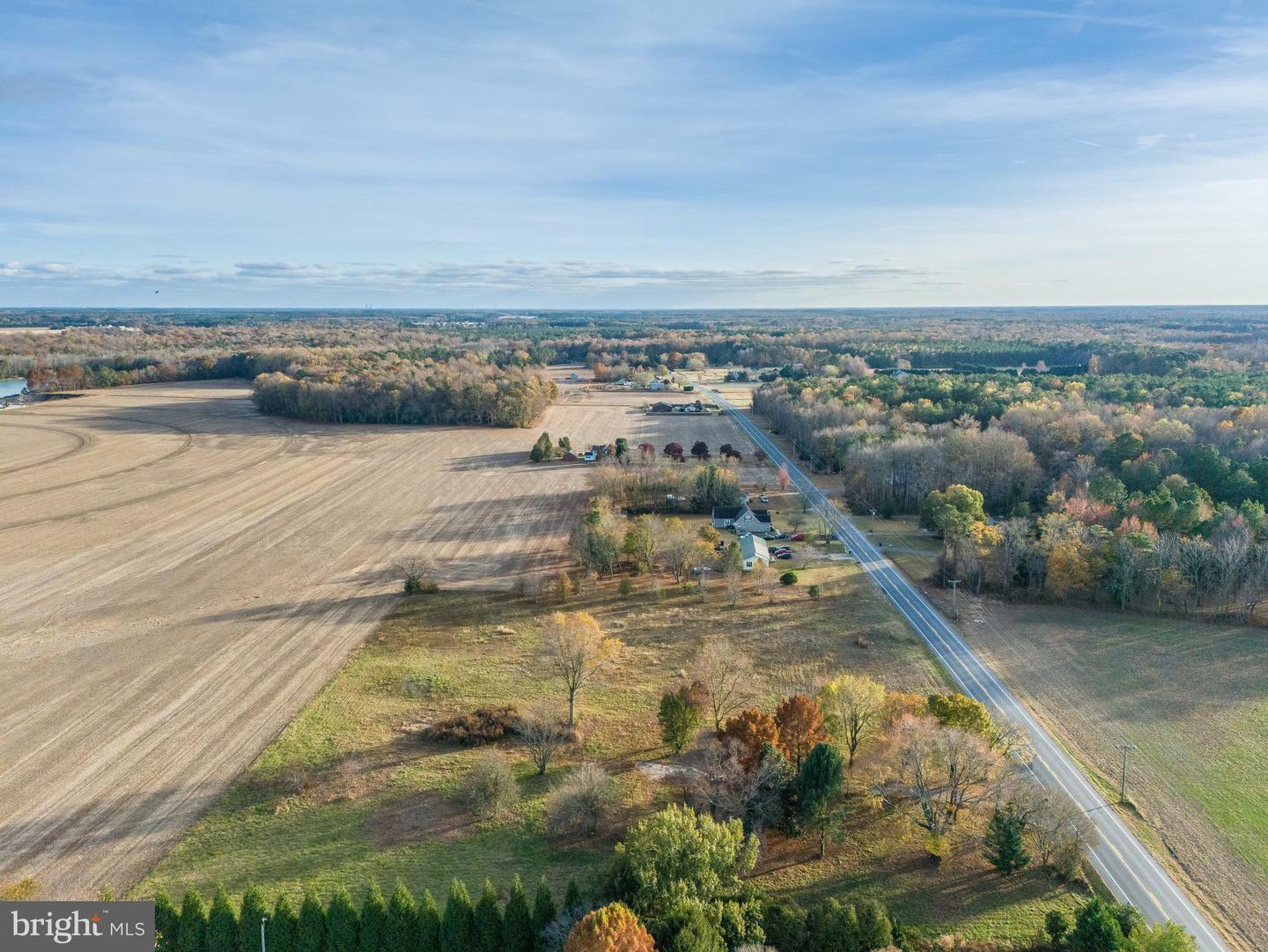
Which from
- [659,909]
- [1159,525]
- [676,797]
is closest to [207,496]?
[676,797]

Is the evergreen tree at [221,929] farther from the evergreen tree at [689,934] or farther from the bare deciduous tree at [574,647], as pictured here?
the bare deciduous tree at [574,647]

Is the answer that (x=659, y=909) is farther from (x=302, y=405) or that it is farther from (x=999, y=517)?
(x=302, y=405)

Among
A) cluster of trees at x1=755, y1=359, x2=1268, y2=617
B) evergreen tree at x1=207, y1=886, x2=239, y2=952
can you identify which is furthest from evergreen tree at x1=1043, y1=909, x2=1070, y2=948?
cluster of trees at x1=755, y1=359, x2=1268, y2=617

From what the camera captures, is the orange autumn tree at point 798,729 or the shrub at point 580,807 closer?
the shrub at point 580,807

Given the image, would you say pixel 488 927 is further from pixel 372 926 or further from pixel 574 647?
pixel 574 647

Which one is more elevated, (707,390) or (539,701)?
(707,390)
